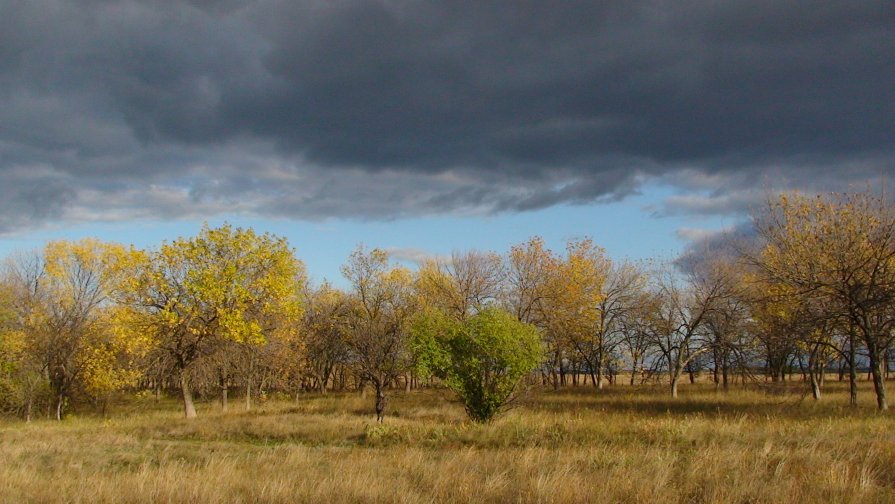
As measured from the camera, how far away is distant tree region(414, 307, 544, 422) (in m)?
19.0

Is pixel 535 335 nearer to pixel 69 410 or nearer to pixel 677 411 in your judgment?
pixel 677 411

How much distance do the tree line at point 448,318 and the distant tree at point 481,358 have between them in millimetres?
47

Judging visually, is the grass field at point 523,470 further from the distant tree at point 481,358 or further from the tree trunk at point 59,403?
the tree trunk at point 59,403

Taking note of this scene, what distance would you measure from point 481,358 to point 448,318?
145 inches

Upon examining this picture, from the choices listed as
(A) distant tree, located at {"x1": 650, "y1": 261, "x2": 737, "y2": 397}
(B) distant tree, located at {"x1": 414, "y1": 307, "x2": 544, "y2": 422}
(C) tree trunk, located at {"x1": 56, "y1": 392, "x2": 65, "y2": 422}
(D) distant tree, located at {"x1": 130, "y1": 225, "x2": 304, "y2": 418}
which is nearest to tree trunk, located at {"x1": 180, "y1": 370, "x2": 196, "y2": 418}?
(D) distant tree, located at {"x1": 130, "y1": 225, "x2": 304, "y2": 418}

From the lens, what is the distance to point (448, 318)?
74.4 feet

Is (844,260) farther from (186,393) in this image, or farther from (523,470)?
(186,393)

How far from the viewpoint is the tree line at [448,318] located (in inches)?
766

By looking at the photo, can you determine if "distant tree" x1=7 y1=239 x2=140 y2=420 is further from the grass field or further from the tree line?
the grass field

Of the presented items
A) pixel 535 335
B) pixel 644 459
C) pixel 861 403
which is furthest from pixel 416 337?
pixel 861 403

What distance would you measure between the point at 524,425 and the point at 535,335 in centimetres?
462

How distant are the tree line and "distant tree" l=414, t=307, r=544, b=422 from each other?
47 millimetres

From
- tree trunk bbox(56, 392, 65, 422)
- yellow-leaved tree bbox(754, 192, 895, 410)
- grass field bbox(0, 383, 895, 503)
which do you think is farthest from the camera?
tree trunk bbox(56, 392, 65, 422)

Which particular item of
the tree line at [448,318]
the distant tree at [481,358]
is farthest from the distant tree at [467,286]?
the distant tree at [481,358]
